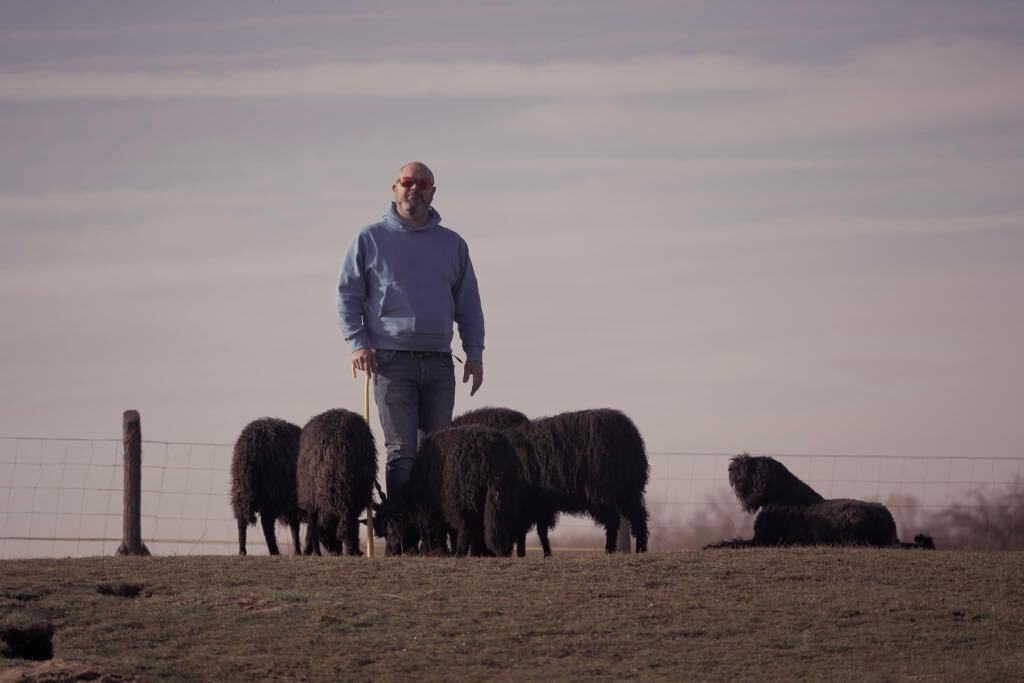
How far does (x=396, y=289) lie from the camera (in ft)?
40.6

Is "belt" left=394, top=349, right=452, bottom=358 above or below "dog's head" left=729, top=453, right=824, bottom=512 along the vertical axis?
above

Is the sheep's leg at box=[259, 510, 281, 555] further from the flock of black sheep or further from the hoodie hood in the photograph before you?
the hoodie hood

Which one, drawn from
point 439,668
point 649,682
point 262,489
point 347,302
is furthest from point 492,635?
point 262,489

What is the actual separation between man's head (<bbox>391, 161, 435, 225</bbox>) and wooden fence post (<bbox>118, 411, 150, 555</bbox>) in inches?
161

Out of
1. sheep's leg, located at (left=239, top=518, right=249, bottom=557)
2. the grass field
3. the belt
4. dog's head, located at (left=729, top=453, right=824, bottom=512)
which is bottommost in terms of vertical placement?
the grass field

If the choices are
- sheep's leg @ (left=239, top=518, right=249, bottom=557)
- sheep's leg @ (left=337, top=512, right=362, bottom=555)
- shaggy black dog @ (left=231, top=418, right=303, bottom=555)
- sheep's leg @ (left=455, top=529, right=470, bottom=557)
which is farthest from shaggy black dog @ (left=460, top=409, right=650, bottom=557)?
sheep's leg @ (left=239, top=518, right=249, bottom=557)

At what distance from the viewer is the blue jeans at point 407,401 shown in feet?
40.4

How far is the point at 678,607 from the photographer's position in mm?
10281

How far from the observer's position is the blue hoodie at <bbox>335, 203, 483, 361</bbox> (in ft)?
40.5

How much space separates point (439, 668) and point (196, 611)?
7.04 ft

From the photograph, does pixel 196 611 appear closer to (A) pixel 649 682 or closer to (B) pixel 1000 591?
(A) pixel 649 682

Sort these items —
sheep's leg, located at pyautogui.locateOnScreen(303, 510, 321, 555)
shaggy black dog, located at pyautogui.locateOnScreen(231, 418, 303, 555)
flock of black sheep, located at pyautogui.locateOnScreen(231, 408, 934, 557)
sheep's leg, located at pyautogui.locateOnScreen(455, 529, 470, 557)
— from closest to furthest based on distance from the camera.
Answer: flock of black sheep, located at pyautogui.locateOnScreen(231, 408, 934, 557) < sheep's leg, located at pyautogui.locateOnScreen(455, 529, 470, 557) < sheep's leg, located at pyautogui.locateOnScreen(303, 510, 321, 555) < shaggy black dog, located at pyautogui.locateOnScreen(231, 418, 303, 555)

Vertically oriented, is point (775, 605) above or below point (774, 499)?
below

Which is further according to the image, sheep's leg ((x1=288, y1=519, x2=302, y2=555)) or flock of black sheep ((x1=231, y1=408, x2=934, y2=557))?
sheep's leg ((x1=288, y1=519, x2=302, y2=555))
